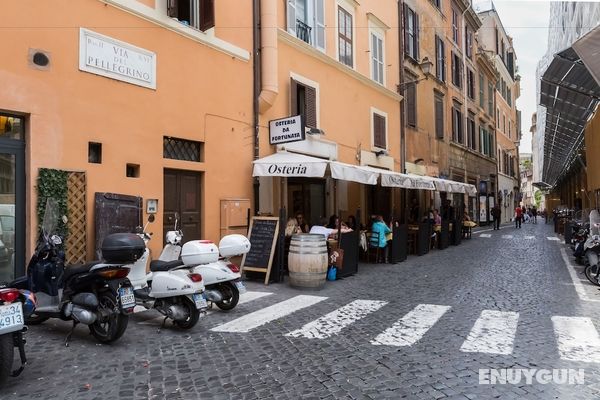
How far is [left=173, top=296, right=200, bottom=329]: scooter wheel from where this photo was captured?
5.38 meters

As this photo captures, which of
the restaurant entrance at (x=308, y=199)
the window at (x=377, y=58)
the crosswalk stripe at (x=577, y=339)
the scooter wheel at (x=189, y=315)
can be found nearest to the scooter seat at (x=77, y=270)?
the scooter wheel at (x=189, y=315)

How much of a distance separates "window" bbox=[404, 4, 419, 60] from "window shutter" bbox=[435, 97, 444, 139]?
3134 mm

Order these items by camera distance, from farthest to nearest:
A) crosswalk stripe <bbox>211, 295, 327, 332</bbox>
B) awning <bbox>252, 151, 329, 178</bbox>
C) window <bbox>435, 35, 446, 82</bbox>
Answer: window <bbox>435, 35, 446, 82</bbox> < awning <bbox>252, 151, 329, 178</bbox> < crosswalk stripe <bbox>211, 295, 327, 332</bbox>

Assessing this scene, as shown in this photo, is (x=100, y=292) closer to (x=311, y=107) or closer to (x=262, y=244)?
(x=262, y=244)

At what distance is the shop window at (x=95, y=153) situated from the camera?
23.4 ft

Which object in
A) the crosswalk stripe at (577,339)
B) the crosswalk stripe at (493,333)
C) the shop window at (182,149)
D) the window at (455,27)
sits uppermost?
the window at (455,27)

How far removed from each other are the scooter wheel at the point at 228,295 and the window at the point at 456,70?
21.2 metres

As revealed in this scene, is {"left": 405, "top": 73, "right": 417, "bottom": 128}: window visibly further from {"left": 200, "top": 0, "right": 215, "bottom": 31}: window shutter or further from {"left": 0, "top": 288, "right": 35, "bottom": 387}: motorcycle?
{"left": 0, "top": 288, "right": 35, "bottom": 387}: motorcycle

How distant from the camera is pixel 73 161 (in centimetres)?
675

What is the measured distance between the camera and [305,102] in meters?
12.1

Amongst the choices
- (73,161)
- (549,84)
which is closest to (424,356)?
(73,161)

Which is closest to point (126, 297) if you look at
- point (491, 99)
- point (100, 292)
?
point (100, 292)

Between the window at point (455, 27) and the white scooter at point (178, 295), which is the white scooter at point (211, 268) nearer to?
the white scooter at point (178, 295)

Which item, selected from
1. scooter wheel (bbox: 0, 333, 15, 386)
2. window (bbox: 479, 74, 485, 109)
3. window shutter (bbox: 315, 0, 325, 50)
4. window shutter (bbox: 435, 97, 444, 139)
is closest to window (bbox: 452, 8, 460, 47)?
window shutter (bbox: 435, 97, 444, 139)
